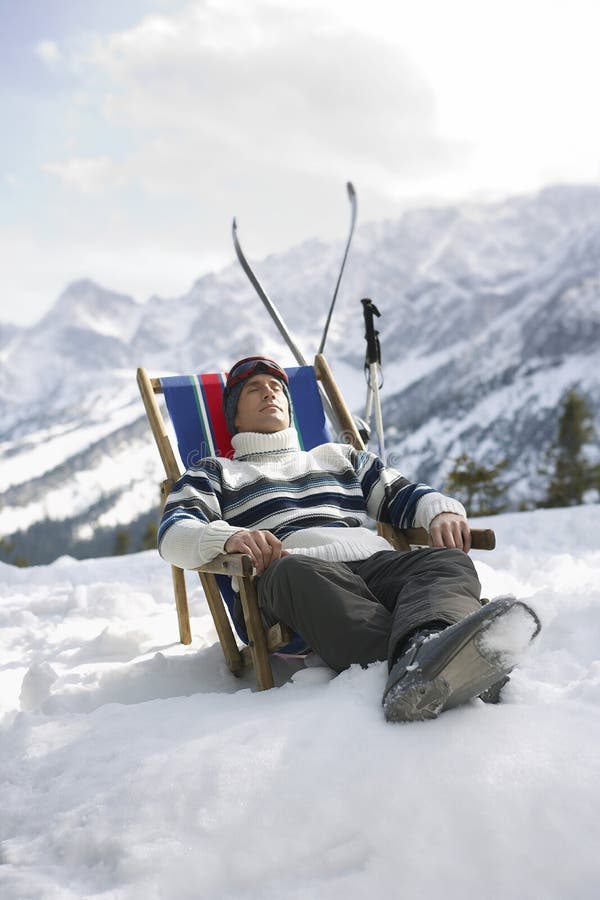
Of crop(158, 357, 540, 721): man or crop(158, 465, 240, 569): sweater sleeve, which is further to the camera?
crop(158, 465, 240, 569): sweater sleeve

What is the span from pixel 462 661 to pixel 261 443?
190 centimetres

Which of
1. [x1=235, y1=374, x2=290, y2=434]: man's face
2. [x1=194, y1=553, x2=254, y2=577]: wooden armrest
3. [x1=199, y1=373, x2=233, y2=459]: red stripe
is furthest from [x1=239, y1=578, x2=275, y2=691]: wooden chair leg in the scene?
[x1=199, y1=373, x2=233, y2=459]: red stripe

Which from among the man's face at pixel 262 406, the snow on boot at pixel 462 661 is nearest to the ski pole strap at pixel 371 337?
the man's face at pixel 262 406

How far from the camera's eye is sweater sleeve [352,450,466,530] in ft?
10.2

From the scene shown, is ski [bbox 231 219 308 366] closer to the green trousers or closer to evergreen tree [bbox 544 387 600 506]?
the green trousers

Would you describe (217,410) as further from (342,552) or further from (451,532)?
(451,532)

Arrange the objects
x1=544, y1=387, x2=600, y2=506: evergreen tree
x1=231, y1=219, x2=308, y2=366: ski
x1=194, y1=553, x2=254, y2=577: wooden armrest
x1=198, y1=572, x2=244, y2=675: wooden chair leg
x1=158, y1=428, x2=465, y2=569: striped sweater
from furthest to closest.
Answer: x1=544, y1=387, x2=600, y2=506: evergreen tree < x1=231, y1=219, x2=308, y2=366: ski < x1=198, y1=572, x2=244, y2=675: wooden chair leg < x1=158, y1=428, x2=465, y2=569: striped sweater < x1=194, y1=553, x2=254, y2=577: wooden armrest

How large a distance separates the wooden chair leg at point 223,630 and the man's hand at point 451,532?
1018mm

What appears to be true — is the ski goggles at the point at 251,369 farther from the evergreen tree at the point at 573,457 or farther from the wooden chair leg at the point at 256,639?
the evergreen tree at the point at 573,457

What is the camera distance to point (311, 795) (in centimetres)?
167

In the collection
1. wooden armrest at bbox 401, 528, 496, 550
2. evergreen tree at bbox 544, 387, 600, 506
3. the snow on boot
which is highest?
the snow on boot

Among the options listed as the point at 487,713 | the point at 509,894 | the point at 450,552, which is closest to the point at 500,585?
the point at 450,552

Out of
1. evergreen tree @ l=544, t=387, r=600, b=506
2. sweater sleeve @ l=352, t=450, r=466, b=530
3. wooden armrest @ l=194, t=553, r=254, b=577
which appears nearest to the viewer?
wooden armrest @ l=194, t=553, r=254, b=577

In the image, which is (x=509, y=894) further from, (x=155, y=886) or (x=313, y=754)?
(x=155, y=886)
